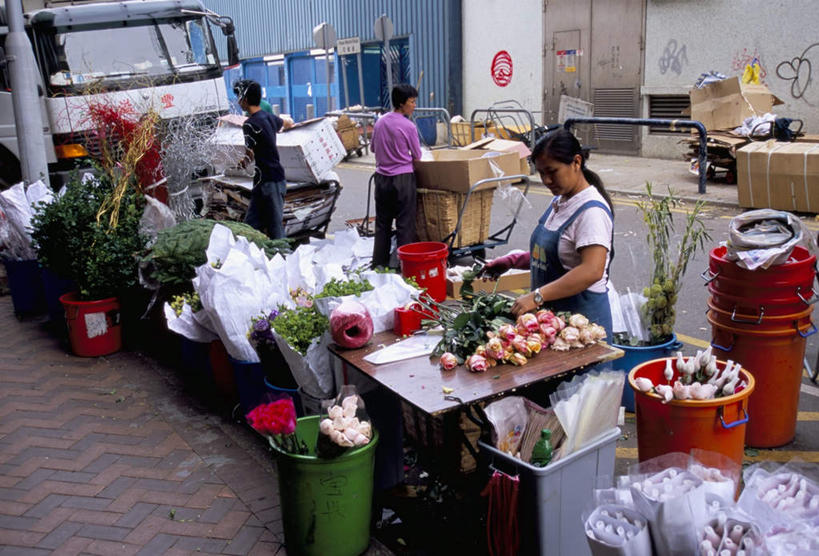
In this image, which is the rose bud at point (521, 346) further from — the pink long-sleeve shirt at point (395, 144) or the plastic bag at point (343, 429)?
the pink long-sleeve shirt at point (395, 144)

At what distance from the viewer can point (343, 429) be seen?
306 centimetres

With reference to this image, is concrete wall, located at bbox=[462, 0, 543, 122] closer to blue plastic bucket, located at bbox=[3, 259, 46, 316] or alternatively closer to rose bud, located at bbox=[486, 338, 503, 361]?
blue plastic bucket, located at bbox=[3, 259, 46, 316]

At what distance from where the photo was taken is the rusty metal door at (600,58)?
577 inches

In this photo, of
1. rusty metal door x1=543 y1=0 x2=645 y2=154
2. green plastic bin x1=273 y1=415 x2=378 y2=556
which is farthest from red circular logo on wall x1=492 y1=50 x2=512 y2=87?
green plastic bin x1=273 y1=415 x2=378 y2=556

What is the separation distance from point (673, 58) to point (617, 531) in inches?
538

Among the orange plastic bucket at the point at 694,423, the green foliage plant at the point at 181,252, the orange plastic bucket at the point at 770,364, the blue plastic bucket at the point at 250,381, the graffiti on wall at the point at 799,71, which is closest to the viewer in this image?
the orange plastic bucket at the point at 694,423

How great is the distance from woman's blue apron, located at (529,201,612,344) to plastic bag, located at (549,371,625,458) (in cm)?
61

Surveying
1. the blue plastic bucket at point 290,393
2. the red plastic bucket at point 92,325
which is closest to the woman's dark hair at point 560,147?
the blue plastic bucket at point 290,393

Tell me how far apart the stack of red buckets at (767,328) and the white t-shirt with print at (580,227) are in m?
0.93

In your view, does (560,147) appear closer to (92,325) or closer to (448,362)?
(448,362)

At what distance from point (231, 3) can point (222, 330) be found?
2712 cm

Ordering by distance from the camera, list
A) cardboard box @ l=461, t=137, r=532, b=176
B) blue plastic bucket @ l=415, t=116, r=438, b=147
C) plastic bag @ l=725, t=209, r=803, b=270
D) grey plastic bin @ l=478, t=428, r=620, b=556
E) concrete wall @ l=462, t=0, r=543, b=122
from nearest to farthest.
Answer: grey plastic bin @ l=478, t=428, r=620, b=556 → plastic bag @ l=725, t=209, r=803, b=270 → cardboard box @ l=461, t=137, r=532, b=176 → concrete wall @ l=462, t=0, r=543, b=122 → blue plastic bucket @ l=415, t=116, r=438, b=147

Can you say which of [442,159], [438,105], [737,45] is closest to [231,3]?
[438,105]

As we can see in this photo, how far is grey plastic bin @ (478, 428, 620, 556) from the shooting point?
2709mm
